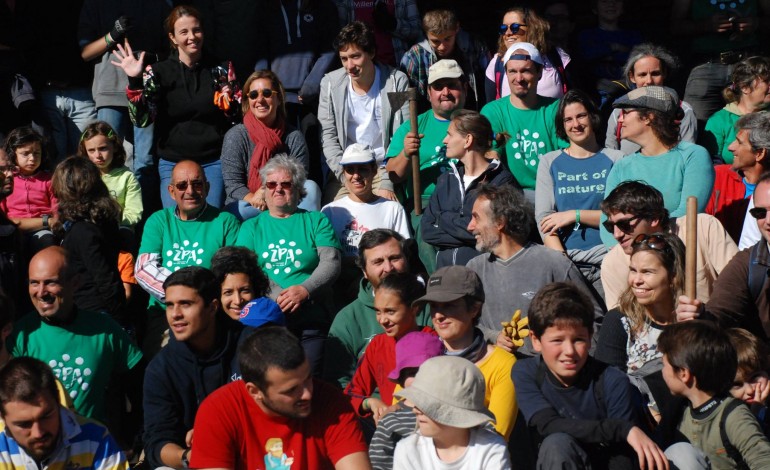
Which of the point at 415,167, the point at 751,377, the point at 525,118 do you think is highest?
the point at 525,118

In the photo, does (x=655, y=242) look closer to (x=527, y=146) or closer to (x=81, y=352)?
(x=527, y=146)

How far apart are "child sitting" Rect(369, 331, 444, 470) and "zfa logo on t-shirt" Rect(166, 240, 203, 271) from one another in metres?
2.29

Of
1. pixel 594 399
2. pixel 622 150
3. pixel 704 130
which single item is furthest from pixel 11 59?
pixel 594 399

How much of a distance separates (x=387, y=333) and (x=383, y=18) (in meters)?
4.05

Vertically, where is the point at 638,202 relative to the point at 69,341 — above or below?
above

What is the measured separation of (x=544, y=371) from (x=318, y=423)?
43.5 inches

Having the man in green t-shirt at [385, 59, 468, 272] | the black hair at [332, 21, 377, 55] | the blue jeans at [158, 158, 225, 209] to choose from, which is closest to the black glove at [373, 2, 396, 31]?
the black hair at [332, 21, 377, 55]

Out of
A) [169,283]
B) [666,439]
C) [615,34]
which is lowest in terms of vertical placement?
[666,439]

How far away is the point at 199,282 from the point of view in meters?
6.38

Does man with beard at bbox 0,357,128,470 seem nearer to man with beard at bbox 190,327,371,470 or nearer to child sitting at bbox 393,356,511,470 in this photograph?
man with beard at bbox 190,327,371,470

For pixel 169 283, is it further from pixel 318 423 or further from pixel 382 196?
pixel 382 196

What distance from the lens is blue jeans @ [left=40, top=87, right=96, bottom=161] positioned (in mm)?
9641

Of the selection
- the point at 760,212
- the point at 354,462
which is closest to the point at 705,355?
the point at 760,212

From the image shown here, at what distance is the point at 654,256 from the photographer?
6168 mm
